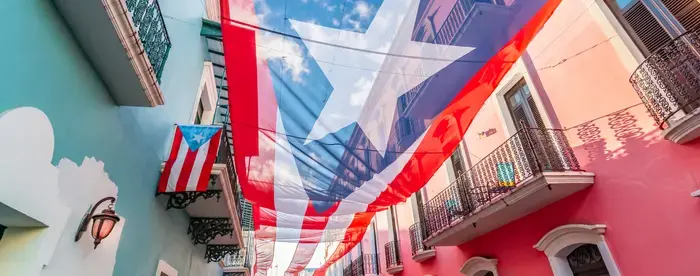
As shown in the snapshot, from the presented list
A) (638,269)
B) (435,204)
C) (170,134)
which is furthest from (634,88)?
(170,134)

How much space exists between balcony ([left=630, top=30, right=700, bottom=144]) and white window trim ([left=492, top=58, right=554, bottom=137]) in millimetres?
1866

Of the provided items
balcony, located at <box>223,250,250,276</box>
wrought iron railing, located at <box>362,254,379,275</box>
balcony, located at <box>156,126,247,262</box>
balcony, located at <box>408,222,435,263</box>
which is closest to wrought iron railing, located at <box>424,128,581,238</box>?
balcony, located at <box>408,222,435,263</box>

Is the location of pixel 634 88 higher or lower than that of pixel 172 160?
higher

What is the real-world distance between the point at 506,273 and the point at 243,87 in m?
6.35

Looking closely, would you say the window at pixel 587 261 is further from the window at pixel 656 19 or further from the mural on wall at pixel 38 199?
the mural on wall at pixel 38 199

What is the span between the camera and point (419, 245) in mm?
9883

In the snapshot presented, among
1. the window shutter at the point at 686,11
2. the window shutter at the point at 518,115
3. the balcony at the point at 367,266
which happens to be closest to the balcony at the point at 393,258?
the balcony at the point at 367,266

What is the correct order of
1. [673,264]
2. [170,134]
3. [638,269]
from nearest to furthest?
[673,264]
[638,269]
[170,134]

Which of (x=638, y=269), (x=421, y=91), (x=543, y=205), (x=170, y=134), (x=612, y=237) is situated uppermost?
(x=170, y=134)

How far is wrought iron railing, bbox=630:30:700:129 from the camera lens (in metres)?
3.82

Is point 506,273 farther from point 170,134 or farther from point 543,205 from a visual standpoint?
point 170,134

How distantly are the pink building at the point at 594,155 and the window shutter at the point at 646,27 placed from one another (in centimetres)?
1

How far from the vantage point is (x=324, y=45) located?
2.65 metres

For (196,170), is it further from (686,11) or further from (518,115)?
(686,11)
